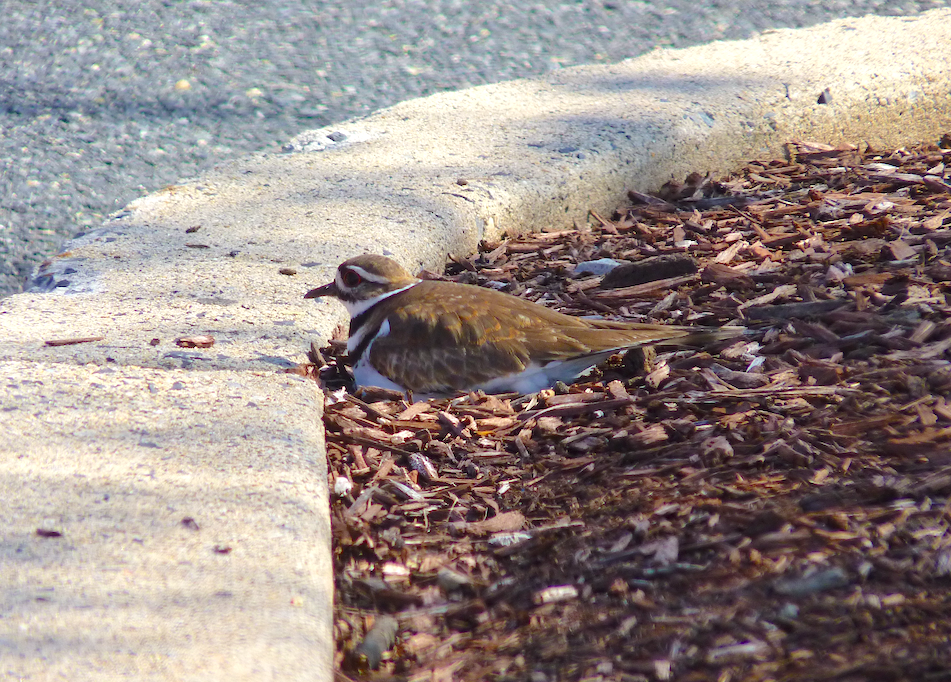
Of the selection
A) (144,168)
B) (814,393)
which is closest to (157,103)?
(144,168)

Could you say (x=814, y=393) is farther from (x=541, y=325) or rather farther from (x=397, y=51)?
(x=397, y=51)

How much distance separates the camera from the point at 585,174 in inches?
221

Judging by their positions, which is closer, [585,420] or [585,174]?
[585,420]

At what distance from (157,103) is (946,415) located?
642 cm

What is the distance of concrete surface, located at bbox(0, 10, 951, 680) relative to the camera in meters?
2.48

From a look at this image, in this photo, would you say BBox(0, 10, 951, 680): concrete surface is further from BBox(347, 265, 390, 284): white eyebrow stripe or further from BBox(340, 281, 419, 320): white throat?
BBox(347, 265, 390, 284): white eyebrow stripe

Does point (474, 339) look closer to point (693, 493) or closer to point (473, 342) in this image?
point (473, 342)

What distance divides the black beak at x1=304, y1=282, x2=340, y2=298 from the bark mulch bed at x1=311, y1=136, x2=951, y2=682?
13.0 inches

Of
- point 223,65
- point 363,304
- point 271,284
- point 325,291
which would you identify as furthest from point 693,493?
point 223,65

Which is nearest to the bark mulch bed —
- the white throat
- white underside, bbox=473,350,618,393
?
white underside, bbox=473,350,618,393

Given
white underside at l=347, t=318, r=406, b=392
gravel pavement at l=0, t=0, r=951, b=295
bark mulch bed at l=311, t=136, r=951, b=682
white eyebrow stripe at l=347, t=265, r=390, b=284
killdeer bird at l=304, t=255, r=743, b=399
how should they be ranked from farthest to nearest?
gravel pavement at l=0, t=0, r=951, b=295, white eyebrow stripe at l=347, t=265, r=390, b=284, white underside at l=347, t=318, r=406, b=392, killdeer bird at l=304, t=255, r=743, b=399, bark mulch bed at l=311, t=136, r=951, b=682

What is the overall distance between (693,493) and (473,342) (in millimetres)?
1420

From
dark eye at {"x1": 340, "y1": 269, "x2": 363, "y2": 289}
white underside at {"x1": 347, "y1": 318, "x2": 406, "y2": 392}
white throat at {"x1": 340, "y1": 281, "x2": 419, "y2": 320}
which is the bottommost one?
white underside at {"x1": 347, "y1": 318, "x2": 406, "y2": 392}

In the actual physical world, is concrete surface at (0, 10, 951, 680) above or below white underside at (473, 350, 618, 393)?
above
